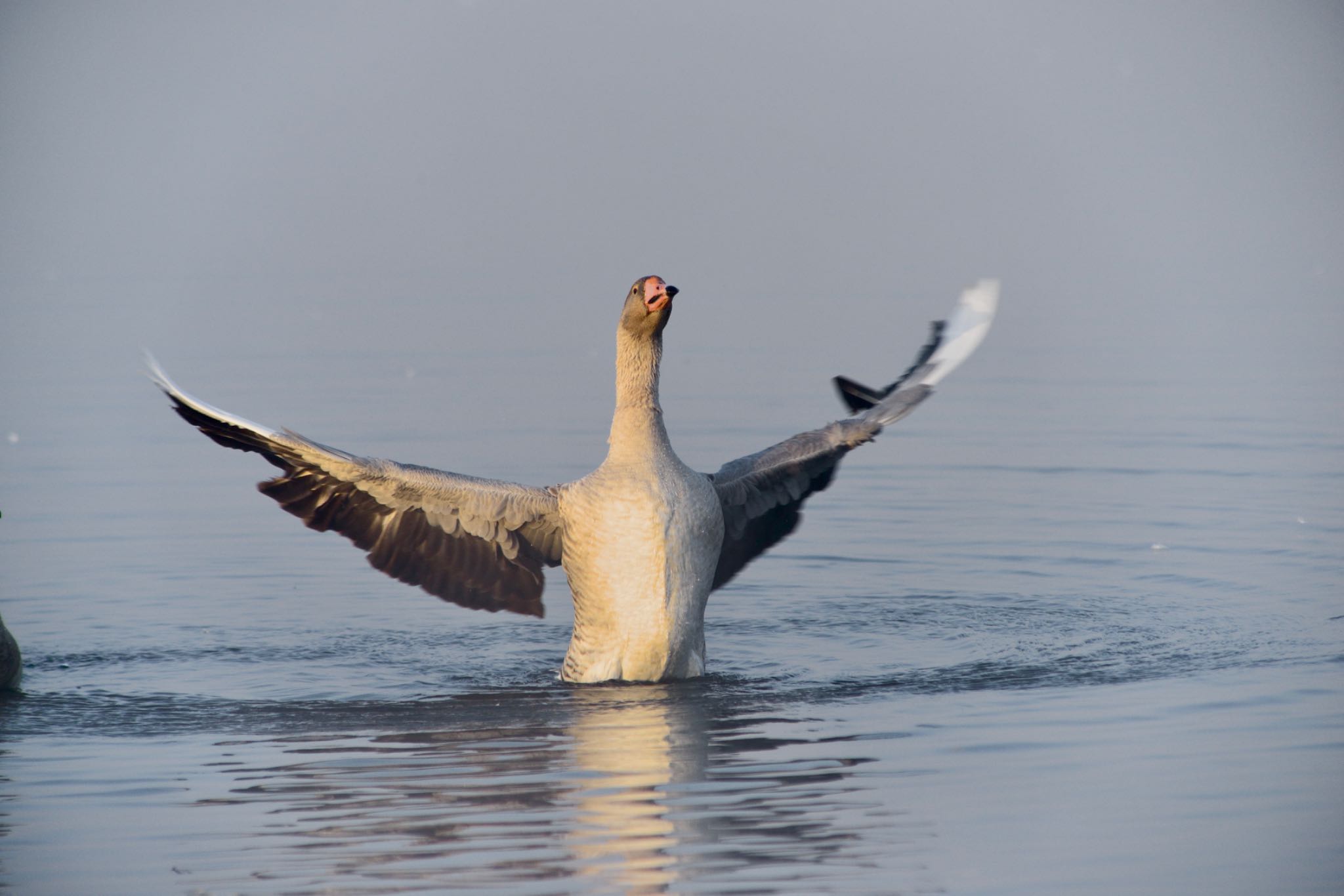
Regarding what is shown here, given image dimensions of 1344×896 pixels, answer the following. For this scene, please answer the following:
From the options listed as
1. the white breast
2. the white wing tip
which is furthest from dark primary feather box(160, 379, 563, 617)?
the white wing tip

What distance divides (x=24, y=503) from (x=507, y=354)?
7.88m

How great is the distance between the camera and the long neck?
10055 mm

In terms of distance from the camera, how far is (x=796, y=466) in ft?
34.4

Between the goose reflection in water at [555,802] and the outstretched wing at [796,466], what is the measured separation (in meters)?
1.43

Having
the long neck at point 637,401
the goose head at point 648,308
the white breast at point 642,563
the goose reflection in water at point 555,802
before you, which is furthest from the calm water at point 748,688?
the goose head at point 648,308

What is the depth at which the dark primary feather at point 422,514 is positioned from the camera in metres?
9.67

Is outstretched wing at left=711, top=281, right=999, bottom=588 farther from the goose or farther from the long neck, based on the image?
the long neck

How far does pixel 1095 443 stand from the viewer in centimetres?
1689

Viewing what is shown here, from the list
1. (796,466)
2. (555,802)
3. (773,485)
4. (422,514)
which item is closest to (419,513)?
(422,514)

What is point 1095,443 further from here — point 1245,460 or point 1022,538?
point 1022,538

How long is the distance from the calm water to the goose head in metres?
2.05

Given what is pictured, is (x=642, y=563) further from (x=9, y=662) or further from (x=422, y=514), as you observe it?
(x=9, y=662)

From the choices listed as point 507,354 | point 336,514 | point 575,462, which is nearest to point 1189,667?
point 336,514

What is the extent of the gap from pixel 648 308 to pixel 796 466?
50.6 inches
